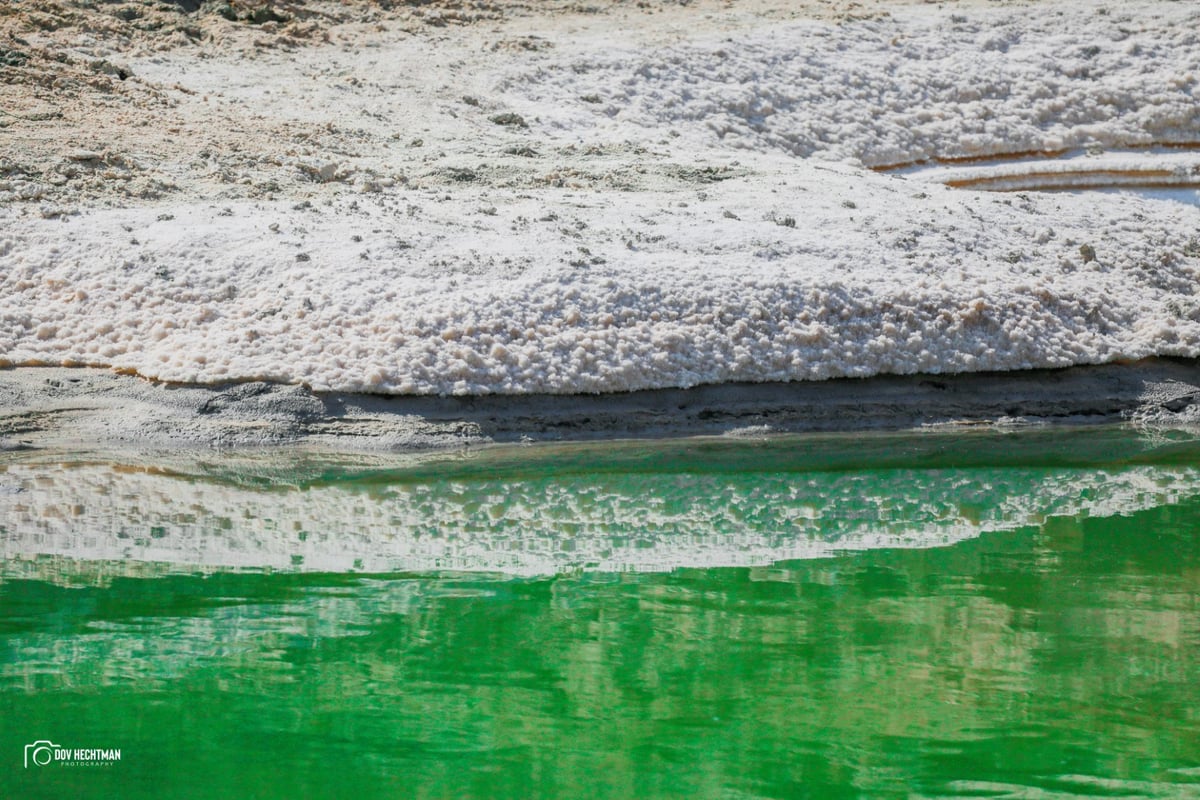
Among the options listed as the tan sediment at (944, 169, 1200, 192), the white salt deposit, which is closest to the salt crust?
the white salt deposit

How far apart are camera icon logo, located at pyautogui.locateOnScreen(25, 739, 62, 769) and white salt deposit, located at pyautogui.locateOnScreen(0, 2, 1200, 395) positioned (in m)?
3.76

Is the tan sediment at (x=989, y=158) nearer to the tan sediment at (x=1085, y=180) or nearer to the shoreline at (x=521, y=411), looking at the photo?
the tan sediment at (x=1085, y=180)

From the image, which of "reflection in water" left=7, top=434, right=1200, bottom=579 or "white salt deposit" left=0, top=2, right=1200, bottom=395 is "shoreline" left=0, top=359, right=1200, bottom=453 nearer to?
"white salt deposit" left=0, top=2, right=1200, bottom=395

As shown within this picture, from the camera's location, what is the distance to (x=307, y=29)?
38.0 ft

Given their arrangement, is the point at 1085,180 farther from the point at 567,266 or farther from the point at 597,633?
the point at 597,633

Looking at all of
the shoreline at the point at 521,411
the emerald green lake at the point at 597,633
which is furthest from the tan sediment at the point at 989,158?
the emerald green lake at the point at 597,633

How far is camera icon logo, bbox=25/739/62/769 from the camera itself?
2740mm

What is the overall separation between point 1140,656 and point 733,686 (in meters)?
1.13

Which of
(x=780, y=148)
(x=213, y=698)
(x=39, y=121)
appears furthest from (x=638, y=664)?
(x=780, y=148)

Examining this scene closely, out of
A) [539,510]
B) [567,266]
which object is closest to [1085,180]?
[567,266]

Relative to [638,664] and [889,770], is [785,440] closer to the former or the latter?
[638,664]

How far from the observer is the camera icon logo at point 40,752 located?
8.99 feet

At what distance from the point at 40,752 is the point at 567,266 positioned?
469 centimetres

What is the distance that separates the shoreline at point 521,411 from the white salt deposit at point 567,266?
0.10 metres
